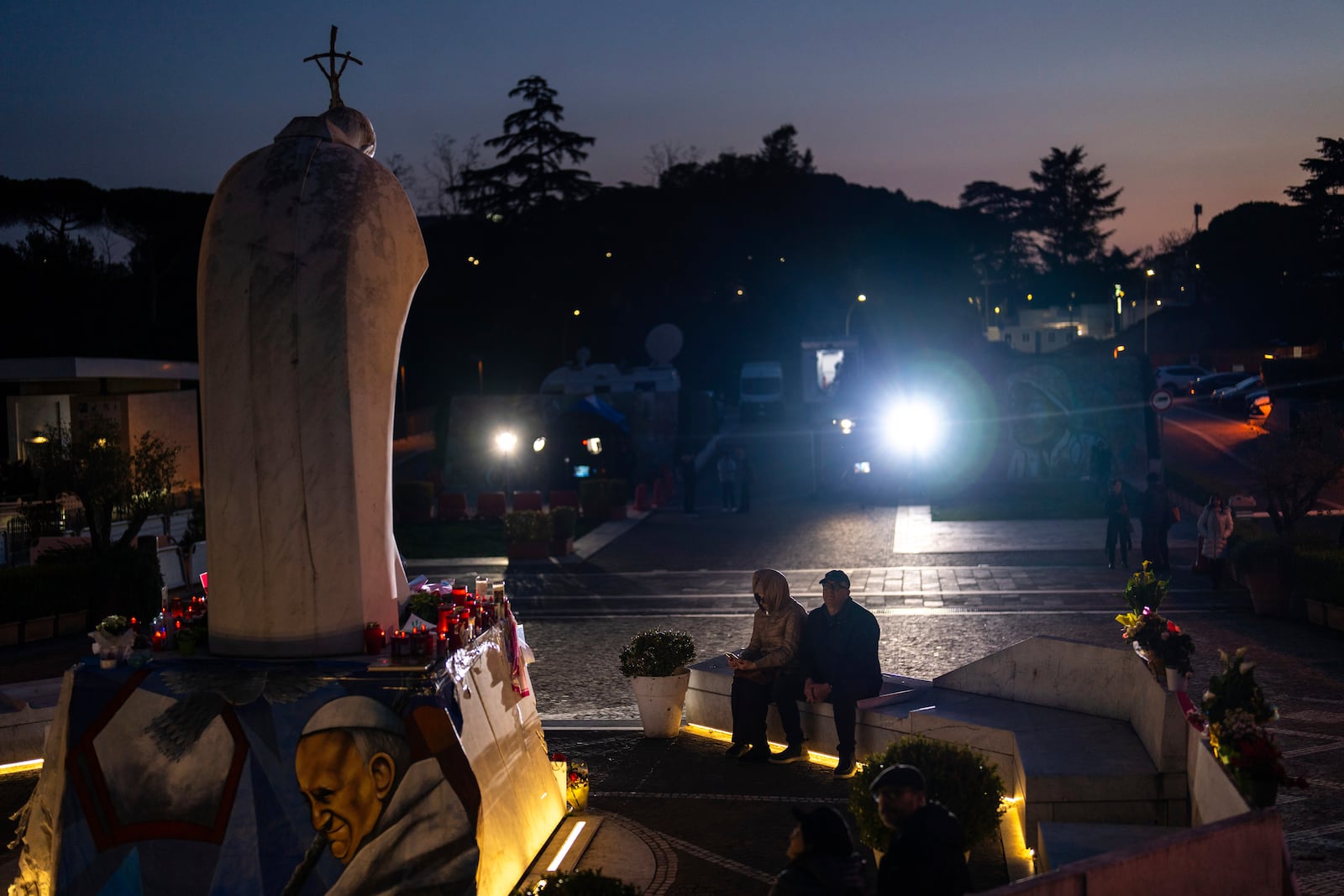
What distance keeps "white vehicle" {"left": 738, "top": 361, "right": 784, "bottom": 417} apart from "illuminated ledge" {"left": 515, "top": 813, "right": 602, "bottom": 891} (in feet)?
148

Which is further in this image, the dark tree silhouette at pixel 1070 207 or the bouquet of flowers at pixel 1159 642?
the dark tree silhouette at pixel 1070 207

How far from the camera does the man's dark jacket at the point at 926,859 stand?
480 cm

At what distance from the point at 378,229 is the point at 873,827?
4516 millimetres

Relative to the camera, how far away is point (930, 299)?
285 feet

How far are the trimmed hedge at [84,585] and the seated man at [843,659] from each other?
38.8ft

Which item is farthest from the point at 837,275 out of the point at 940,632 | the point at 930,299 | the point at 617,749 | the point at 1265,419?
the point at 617,749

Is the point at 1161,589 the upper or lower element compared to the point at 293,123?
lower

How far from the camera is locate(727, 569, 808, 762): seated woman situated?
9.42 meters

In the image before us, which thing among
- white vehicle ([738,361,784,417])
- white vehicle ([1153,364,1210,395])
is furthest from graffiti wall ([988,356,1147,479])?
white vehicle ([1153,364,1210,395])

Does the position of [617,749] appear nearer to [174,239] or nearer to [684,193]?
[174,239]

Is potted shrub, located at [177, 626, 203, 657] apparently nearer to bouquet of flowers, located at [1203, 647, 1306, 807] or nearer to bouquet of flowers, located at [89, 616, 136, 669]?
bouquet of flowers, located at [89, 616, 136, 669]

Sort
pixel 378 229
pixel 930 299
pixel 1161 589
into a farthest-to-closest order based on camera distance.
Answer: pixel 930 299 → pixel 1161 589 → pixel 378 229

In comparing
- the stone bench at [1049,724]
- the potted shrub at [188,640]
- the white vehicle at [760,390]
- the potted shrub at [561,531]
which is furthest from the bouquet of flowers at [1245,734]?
the white vehicle at [760,390]

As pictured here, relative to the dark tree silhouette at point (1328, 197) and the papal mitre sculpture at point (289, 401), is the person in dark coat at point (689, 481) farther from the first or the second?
the dark tree silhouette at point (1328, 197)
